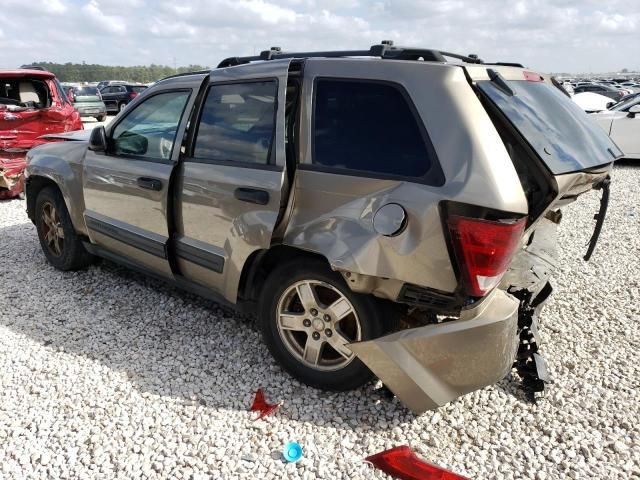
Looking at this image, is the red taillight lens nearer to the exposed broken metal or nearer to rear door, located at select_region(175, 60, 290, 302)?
the exposed broken metal

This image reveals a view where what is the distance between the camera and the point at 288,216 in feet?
9.21

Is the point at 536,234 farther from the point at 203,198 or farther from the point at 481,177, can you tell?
the point at 203,198

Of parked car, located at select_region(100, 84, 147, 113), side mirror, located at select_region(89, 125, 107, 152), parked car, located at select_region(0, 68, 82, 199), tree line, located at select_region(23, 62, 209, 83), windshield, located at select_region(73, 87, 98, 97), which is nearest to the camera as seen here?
side mirror, located at select_region(89, 125, 107, 152)

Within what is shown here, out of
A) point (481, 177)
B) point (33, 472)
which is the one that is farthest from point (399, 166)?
point (33, 472)

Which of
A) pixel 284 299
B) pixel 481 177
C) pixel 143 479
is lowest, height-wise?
pixel 143 479

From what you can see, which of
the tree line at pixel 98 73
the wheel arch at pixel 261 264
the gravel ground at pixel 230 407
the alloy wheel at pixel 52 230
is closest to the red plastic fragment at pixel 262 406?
the gravel ground at pixel 230 407

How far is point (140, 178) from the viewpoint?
359 cm

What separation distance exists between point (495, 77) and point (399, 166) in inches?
26.3

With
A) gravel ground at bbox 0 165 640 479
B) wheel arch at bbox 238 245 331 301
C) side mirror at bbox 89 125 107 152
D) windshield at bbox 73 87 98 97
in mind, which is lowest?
gravel ground at bbox 0 165 640 479

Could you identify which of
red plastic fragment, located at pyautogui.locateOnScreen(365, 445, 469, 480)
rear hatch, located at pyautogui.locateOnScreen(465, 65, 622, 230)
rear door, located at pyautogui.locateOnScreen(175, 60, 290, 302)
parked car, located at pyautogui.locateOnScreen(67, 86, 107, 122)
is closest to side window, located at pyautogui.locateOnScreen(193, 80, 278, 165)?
rear door, located at pyautogui.locateOnScreen(175, 60, 290, 302)

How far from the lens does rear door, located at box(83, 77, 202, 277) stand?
3463 millimetres

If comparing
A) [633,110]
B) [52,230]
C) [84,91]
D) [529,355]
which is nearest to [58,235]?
Answer: [52,230]

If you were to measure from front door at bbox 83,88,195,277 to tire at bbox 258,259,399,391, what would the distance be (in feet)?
3.41

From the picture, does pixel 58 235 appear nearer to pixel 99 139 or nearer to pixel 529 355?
pixel 99 139
